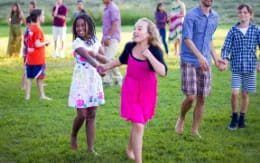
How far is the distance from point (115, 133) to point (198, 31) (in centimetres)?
187

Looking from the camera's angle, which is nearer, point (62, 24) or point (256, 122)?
point (256, 122)

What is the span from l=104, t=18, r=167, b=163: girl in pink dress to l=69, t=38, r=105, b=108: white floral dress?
1.69ft

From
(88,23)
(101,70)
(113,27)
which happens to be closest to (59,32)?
(113,27)

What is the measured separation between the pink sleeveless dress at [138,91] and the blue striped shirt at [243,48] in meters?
2.29

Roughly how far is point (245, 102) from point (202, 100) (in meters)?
1.01

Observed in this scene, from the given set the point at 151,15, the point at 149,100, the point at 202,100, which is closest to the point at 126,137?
the point at 202,100

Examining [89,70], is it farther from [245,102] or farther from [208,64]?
[245,102]

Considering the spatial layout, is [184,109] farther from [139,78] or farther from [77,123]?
[139,78]

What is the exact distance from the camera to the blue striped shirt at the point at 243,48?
8273 millimetres

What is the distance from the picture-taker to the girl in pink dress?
616 centimetres

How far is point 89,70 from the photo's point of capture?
6.80 meters

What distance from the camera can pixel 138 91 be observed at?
6.27 metres

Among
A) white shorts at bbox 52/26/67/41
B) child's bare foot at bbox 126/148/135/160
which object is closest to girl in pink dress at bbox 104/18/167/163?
child's bare foot at bbox 126/148/135/160

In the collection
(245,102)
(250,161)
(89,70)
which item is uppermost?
(89,70)
